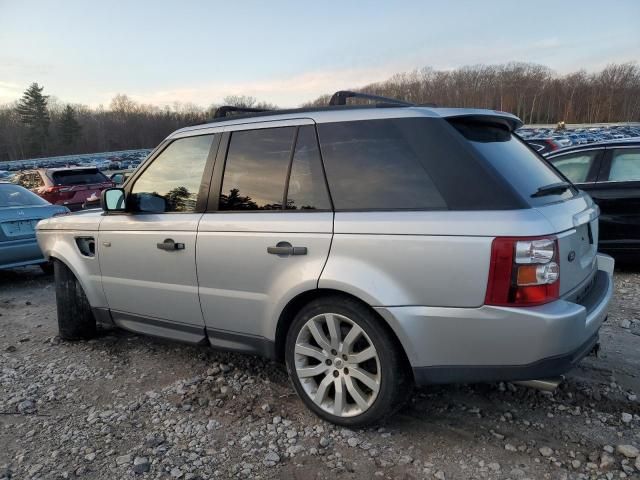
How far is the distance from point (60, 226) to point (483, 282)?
12.3ft

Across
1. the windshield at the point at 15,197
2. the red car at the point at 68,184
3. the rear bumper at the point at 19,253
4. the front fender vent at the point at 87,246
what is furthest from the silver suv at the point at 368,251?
the red car at the point at 68,184

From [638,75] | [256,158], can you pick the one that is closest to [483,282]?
[256,158]

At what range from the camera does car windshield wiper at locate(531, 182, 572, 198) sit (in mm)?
2639

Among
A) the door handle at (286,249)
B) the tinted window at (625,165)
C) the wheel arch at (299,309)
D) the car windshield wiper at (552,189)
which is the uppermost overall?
the car windshield wiper at (552,189)

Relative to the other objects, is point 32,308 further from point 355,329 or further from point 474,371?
point 474,371

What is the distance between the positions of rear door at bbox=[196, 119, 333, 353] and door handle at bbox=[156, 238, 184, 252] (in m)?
0.20

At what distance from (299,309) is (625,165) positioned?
4916 millimetres

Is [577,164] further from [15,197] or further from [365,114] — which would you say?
[15,197]

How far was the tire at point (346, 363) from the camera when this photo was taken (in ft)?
8.75

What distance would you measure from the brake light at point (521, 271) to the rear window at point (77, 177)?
11.2 meters

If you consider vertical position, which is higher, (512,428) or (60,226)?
(60,226)

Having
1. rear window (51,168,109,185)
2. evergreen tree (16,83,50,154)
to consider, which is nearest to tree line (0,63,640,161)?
evergreen tree (16,83,50,154)

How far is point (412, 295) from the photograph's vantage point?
2.50 m

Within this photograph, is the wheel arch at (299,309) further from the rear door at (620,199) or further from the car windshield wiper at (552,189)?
the rear door at (620,199)
